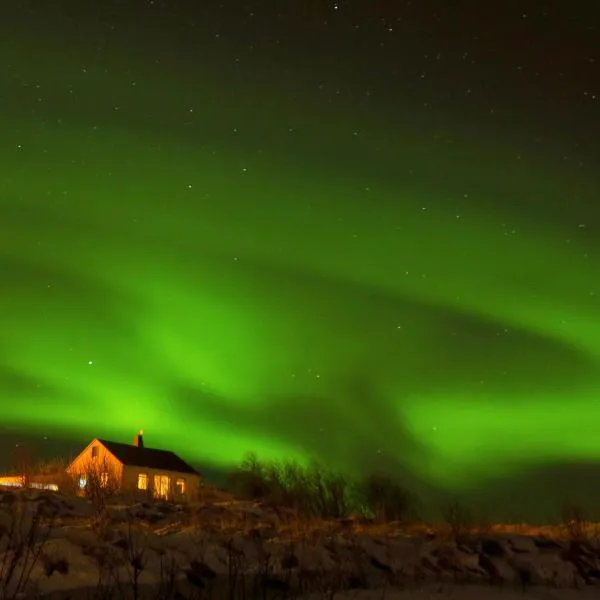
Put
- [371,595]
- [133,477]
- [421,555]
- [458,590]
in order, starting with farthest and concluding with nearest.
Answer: [133,477] → [421,555] → [458,590] → [371,595]

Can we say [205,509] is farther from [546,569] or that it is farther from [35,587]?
[35,587]

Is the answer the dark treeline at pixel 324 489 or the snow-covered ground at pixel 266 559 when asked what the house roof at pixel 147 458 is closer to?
Result: the dark treeline at pixel 324 489

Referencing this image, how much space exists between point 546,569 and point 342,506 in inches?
1282

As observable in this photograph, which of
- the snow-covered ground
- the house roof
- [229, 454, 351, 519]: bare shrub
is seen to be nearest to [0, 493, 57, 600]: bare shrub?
the snow-covered ground

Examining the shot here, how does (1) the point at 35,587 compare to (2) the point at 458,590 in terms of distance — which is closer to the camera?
(1) the point at 35,587

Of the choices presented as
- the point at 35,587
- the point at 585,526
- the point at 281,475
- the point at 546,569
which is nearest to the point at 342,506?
the point at 281,475

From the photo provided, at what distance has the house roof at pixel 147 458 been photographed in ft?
228

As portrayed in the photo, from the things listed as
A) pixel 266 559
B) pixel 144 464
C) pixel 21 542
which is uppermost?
pixel 144 464

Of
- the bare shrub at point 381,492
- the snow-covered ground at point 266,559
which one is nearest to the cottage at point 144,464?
the bare shrub at point 381,492

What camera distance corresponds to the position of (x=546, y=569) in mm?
16219

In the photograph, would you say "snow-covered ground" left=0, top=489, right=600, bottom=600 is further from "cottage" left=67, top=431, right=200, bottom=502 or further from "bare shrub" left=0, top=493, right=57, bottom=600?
"cottage" left=67, top=431, right=200, bottom=502

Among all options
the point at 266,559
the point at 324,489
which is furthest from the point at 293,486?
the point at 266,559

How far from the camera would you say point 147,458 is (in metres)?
73.0

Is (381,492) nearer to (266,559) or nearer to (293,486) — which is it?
(293,486)
